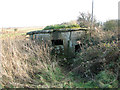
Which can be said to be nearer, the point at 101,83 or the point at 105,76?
the point at 101,83

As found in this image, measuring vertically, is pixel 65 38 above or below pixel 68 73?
above

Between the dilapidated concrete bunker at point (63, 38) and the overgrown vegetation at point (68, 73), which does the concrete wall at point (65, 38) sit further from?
the overgrown vegetation at point (68, 73)

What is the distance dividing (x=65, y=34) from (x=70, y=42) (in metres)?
0.46

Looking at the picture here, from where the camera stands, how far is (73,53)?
5.14m

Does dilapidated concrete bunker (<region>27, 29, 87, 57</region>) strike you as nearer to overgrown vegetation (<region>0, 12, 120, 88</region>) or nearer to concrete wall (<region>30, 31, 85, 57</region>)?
concrete wall (<region>30, 31, 85, 57</region>)

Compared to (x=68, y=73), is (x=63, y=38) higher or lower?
higher

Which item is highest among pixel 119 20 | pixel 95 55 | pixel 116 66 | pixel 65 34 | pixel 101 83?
pixel 119 20

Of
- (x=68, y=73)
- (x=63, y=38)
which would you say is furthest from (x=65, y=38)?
(x=68, y=73)

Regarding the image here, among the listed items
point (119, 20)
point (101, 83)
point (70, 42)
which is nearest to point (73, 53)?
point (70, 42)

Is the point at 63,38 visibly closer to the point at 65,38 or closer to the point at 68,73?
the point at 65,38

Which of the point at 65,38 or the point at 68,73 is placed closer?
the point at 68,73

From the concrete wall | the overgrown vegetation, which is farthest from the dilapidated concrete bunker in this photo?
the overgrown vegetation

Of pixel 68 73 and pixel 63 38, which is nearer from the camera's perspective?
pixel 68 73

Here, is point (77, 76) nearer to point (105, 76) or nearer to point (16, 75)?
point (105, 76)
